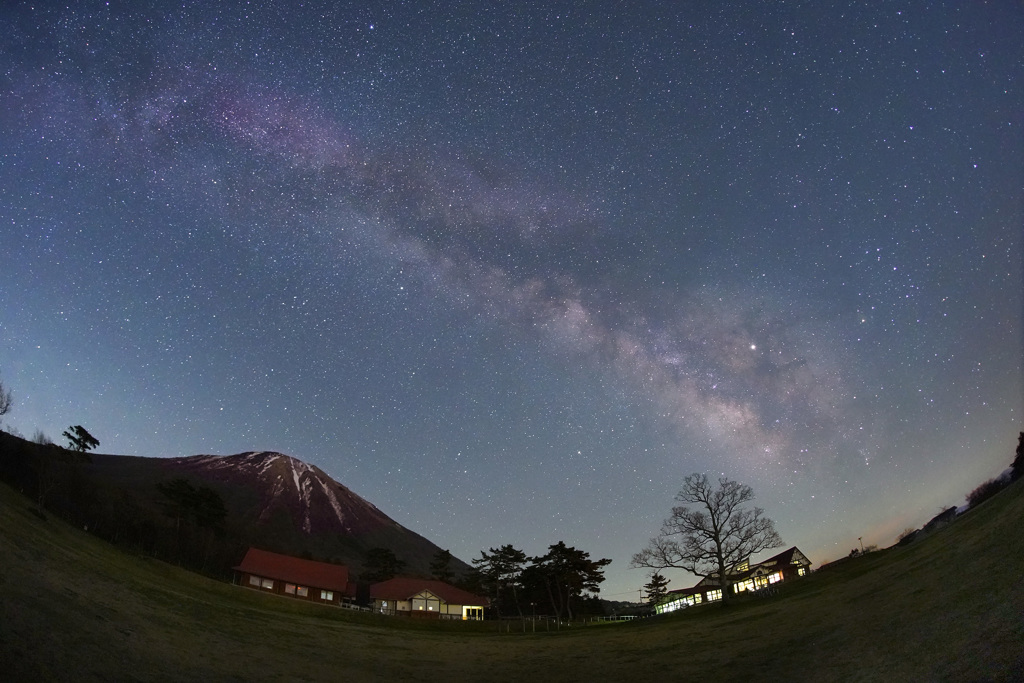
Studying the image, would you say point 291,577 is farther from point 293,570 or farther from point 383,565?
point 383,565

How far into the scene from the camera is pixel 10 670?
13.0m

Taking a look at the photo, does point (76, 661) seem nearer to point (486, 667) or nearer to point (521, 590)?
A: point (486, 667)

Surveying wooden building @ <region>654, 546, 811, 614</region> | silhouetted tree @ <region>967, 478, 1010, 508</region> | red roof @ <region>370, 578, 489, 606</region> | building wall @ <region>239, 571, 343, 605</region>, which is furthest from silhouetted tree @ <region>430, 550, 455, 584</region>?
silhouetted tree @ <region>967, 478, 1010, 508</region>

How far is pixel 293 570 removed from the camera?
8706 cm

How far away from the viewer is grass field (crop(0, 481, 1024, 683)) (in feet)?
47.6

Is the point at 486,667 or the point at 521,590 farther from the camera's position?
the point at 521,590

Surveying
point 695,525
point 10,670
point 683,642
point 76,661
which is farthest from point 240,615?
point 695,525

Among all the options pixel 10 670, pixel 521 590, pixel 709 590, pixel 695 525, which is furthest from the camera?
pixel 709 590

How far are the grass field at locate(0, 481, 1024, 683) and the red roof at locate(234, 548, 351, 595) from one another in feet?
162

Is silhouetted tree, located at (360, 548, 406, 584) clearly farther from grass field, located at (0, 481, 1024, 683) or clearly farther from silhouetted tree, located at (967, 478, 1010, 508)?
silhouetted tree, located at (967, 478, 1010, 508)

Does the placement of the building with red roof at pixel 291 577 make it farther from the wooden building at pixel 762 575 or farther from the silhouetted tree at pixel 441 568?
the wooden building at pixel 762 575

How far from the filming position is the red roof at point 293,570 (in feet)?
274

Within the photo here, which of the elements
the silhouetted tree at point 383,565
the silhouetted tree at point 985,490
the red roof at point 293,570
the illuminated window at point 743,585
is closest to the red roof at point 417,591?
the red roof at point 293,570

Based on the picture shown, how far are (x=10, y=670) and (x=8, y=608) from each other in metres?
6.11
